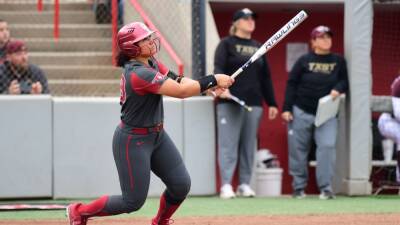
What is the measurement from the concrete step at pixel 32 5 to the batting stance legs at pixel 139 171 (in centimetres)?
709

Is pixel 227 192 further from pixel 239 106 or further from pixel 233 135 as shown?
pixel 239 106

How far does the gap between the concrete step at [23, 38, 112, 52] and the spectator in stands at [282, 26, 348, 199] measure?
3.36 metres

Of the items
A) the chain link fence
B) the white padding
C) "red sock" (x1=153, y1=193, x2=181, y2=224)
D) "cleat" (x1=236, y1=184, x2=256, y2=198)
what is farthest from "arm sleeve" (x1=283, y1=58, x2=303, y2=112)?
"red sock" (x1=153, y1=193, x2=181, y2=224)

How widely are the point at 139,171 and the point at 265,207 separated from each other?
2.99 metres

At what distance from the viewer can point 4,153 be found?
Result: 33.2ft

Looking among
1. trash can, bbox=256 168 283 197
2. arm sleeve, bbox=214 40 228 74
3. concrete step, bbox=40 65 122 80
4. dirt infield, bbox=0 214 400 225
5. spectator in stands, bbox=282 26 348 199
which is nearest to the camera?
dirt infield, bbox=0 214 400 225

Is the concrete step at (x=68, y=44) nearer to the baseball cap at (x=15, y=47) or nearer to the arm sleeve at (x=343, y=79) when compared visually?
the baseball cap at (x=15, y=47)

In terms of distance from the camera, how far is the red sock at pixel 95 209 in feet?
21.7

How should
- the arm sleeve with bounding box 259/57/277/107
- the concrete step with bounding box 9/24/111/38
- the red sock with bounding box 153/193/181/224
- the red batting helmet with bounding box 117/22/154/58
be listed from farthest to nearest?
the concrete step with bounding box 9/24/111/38 < the arm sleeve with bounding box 259/57/277/107 < the red sock with bounding box 153/193/181/224 < the red batting helmet with bounding box 117/22/154/58

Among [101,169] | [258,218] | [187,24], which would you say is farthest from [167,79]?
[187,24]

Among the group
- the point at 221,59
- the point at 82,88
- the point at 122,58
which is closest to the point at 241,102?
the point at 221,59

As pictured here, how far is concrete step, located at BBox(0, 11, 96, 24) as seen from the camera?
42.3 feet

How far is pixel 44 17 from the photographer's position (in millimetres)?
12969

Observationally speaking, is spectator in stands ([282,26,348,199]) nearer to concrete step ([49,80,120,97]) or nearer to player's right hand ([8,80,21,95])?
concrete step ([49,80,120,97])
